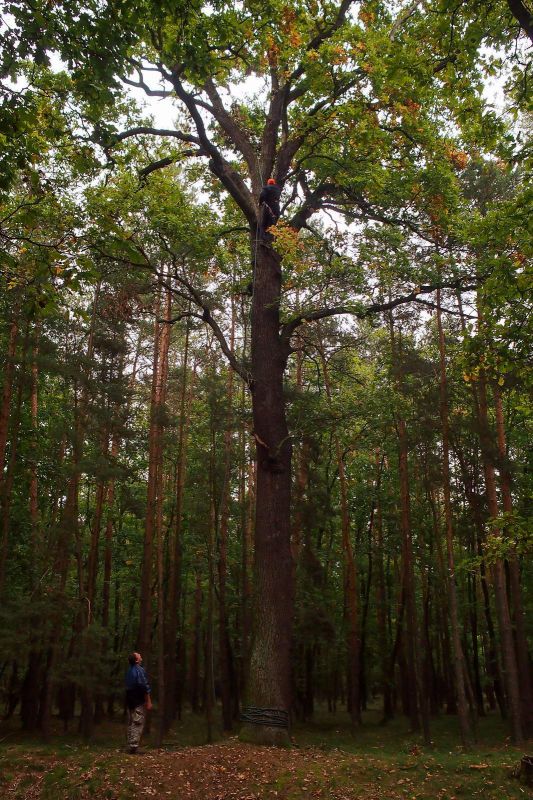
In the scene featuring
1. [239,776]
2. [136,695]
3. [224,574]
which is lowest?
[239,776]

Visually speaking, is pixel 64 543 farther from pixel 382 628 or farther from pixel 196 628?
pixel 382 628

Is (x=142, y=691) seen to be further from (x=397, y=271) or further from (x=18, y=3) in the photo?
(x=18, y=3)

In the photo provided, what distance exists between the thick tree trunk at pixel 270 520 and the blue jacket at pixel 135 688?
1.75 m

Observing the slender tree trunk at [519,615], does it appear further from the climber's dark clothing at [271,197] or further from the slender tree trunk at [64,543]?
the slender tree trunk at [64,543]

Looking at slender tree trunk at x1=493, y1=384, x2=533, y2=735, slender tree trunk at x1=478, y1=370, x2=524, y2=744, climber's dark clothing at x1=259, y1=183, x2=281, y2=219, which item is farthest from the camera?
slender tree trunk at x1=493, y1=384, x2=533, y2=735

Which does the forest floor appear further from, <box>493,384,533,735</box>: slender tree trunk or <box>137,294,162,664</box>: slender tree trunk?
<box>493,384,533,735</box>: slender tree trunk

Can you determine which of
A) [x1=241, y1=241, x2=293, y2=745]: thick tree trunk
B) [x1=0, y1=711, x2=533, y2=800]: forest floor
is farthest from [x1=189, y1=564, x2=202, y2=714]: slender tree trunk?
[x1=0, y1=711, x2=533, y2=800]: forest floor

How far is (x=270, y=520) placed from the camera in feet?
27.8

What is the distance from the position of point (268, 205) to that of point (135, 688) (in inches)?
301

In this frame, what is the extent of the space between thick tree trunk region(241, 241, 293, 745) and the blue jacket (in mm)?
1751

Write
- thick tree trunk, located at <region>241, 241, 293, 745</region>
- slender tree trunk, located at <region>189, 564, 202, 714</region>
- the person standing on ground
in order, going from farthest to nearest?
slender tree trunk, located at <region>189, 564, 202, 714</region> → the person standing on ground → thick tree trunk, located at <region>241, 241, 293, 745</region>

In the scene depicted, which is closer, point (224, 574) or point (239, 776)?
point (239, 776)

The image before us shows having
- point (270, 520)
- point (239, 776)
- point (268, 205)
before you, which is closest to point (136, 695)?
point (239, 776)

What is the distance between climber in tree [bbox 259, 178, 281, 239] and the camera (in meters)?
8.85
